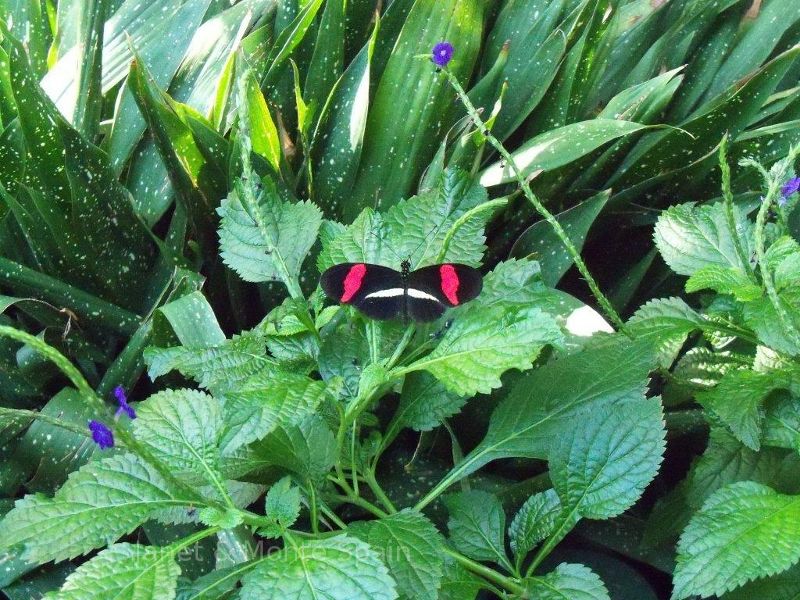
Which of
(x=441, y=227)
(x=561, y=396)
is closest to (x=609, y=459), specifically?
(x=561, y=396)

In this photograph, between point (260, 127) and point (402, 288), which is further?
point (260, 127)

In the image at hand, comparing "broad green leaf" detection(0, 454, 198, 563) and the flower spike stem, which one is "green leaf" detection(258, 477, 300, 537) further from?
the flower spike stem

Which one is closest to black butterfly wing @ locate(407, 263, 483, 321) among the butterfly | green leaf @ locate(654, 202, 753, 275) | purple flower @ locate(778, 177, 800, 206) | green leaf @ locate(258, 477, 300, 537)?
the butterfly

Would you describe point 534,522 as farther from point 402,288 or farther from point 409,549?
point 402,288

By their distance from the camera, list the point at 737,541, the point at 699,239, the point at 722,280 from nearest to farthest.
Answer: the point at 737,541, the point at 722,280, the point at 699,239

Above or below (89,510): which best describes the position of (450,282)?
above
